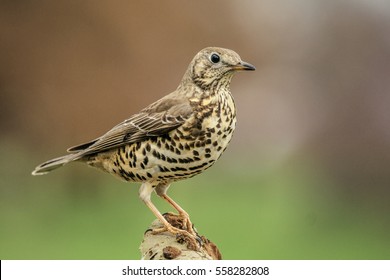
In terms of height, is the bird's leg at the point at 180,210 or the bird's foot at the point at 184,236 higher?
the bird's leg at the point at 180,210

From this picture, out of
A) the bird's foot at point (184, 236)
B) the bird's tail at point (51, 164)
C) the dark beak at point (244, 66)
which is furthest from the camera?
the bird's tail at point (51, 164)

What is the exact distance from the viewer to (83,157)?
357 centimetres

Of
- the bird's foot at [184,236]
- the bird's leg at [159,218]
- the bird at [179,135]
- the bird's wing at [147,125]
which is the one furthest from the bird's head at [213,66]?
the bird's foot at [184,236]

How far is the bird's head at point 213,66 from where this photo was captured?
3.17 metres

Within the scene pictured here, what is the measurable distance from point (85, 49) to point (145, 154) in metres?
2.37

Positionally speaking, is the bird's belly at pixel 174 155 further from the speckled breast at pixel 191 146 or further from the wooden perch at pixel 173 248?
the wooden perch at pixel 173 248

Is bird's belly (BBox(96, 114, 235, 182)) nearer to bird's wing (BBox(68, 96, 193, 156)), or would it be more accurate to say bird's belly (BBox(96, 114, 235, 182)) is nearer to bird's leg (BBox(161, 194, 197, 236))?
bird's wing (BBox(68, 96, 193, 156))

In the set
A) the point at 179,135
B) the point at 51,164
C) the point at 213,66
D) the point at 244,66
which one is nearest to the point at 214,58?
the point at 213,66

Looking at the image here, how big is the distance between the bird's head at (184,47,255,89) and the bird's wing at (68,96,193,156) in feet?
0.41

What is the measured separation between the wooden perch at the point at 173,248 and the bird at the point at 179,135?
4 cm

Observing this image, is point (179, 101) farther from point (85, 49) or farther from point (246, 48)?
point (246, 48)
